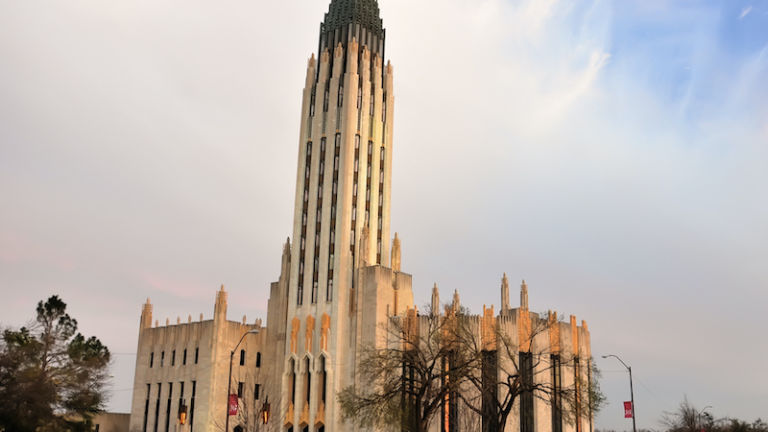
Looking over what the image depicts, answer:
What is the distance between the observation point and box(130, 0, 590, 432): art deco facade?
76875 millimetres

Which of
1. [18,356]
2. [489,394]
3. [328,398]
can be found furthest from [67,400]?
[489,394]

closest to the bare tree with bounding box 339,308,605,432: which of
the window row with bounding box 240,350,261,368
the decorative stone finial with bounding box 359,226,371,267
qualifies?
the decorative stone finial with bounding box 359,226,371,267

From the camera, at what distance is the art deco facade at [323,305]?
3027 inches

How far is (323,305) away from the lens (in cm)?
7912

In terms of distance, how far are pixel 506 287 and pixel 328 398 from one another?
19.6 meters

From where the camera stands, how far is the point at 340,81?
86875 millimetres

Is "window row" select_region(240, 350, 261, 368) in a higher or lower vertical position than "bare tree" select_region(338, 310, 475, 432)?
higher

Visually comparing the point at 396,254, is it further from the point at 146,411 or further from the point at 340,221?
the point at 146,411

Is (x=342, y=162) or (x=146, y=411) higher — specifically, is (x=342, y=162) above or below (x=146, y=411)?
above

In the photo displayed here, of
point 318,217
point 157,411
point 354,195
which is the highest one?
point 354,195

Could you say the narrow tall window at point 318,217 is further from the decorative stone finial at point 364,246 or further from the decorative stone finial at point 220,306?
the decorative stone finial at point 220,306

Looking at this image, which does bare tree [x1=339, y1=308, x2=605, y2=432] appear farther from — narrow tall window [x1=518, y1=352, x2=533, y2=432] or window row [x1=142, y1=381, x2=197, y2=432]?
window row [x1=142, y1=381, x2=197, y2=432]

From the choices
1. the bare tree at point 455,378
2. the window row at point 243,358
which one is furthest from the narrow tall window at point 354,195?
the window row at point 243,358

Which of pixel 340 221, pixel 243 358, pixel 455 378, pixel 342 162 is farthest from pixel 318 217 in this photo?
pixel 455 378
